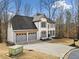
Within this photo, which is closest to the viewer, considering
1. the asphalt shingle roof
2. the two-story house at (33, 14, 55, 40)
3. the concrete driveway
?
the concrete driveway

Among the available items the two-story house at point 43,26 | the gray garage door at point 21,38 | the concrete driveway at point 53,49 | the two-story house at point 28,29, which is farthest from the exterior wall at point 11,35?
the two-story house at point 43,26

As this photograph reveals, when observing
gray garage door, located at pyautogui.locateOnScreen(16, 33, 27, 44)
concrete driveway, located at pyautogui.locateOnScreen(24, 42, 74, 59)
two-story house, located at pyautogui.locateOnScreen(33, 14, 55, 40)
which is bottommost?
concrete driveway, located at pyautogui.locateOnScreen(24, 42, 74, 59)

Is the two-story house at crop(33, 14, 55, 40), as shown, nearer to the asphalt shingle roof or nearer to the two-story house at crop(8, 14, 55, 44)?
the two-story house at crop(8, 14, 55, 44)

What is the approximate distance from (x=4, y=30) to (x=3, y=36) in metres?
1.56

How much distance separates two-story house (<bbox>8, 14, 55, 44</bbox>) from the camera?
28.6 metres

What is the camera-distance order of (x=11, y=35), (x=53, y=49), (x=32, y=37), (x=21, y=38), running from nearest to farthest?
(x=53, y=49)
(x=11, y=35)
(x=21, y=38)
(x=32, y=37)

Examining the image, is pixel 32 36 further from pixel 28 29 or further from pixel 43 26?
pixel 43 26

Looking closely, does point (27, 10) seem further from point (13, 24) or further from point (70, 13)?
Result: point (13, 24)

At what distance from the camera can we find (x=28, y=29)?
31078mm

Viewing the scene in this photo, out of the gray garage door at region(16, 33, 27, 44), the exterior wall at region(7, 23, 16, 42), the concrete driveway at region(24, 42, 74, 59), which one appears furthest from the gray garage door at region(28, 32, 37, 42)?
the concrete driveway at region(24, 42, 74, 59)

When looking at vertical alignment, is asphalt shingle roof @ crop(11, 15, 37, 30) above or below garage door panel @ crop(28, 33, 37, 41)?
above

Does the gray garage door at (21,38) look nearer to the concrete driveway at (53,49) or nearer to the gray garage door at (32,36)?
the gray garage door at (32,36)

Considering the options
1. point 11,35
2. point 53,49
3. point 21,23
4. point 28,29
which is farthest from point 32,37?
point 53,49

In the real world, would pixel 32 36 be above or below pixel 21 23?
below
